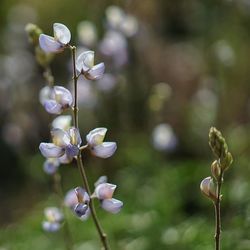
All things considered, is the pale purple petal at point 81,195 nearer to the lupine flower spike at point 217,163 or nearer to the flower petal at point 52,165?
the lupine flower spike at point 217,163

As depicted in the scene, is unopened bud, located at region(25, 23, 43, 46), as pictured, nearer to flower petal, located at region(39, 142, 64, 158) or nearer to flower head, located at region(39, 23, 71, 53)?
flower head, located at region(39, 23, 71, 53)

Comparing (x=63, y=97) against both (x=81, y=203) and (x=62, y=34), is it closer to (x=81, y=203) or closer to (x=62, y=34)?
(x=62, y=34)

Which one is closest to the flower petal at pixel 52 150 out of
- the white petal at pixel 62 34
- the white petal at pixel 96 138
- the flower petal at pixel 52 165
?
the white petal at pixel 96 138

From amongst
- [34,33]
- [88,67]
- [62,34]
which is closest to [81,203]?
[88,67]

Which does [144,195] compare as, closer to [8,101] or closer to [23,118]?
[23,118]

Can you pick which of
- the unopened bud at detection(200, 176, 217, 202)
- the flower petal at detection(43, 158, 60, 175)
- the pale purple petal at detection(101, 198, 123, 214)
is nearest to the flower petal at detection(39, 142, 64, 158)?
the pale purple petal at detection(101, 198, 123, 214)
